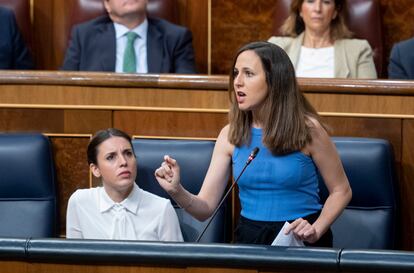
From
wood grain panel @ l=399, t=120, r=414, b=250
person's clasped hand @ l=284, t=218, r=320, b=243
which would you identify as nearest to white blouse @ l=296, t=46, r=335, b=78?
wood grain panel @ l=399, t=120, r=414, b=250

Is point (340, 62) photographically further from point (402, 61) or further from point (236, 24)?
point (236, 24)

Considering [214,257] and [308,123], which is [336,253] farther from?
[308,123]

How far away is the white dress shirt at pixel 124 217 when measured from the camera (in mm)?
1776

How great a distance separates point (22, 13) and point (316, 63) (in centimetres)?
74

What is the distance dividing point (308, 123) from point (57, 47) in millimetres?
1183

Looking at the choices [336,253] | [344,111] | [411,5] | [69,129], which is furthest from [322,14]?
[336,253]

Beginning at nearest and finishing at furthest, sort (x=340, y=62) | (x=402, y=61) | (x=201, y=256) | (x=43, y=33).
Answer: (x=201, y=256), (x=402, y=61), (x=340, y=62), (x=43, y=33)

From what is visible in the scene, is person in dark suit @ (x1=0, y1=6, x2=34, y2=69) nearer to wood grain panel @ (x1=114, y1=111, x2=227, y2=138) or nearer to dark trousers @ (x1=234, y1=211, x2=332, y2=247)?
wood grain panel @ (x1=114, y1=111, x2=227, y2=138)

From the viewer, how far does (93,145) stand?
1.84m

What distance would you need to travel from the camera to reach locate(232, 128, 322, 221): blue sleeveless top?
163 cm

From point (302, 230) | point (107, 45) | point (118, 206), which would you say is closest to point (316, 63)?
point (107, 45)

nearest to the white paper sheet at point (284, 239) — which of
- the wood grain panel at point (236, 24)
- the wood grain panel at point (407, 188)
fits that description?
the wood grain panel at point (407, 188)

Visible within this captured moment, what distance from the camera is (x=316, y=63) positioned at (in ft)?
7.63

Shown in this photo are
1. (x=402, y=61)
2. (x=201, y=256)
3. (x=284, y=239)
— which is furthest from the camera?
(x=402, y=61)
